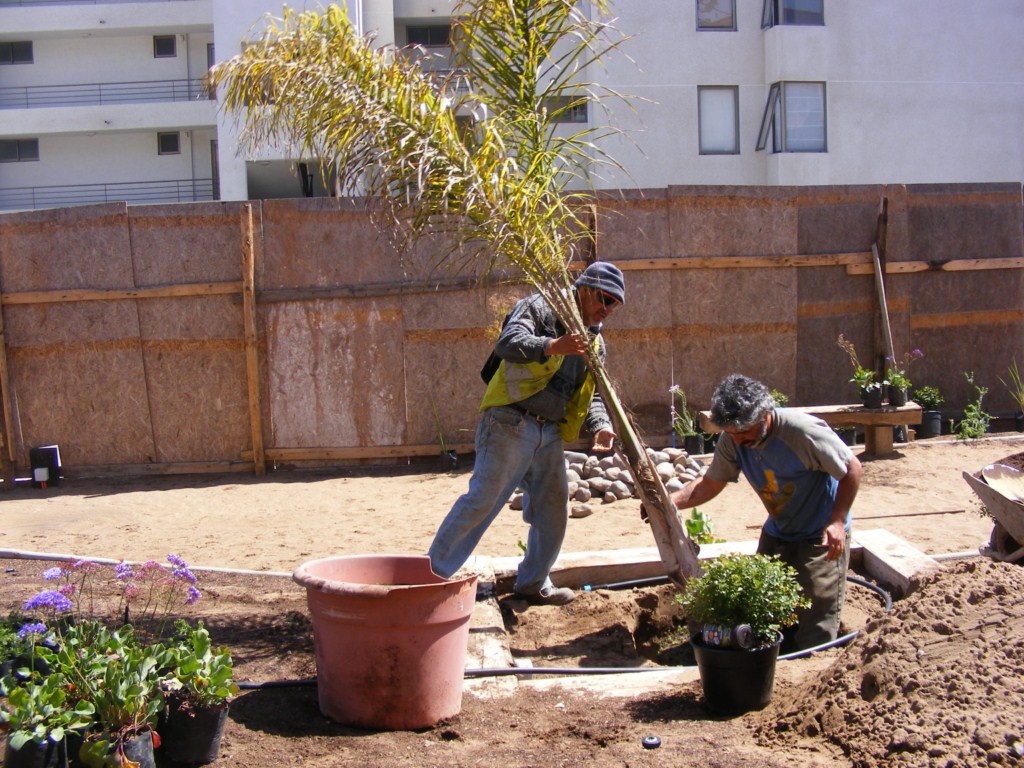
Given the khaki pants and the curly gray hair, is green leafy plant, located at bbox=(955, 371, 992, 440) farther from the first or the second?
the curly gray hair

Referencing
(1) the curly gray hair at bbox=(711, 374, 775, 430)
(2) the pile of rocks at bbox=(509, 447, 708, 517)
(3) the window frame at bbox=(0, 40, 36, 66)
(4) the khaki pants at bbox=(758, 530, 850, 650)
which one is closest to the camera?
(1) the curly gray hair at bbox=(711, 374, 775, 430)

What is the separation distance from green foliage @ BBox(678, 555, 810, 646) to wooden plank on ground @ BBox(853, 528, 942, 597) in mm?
1713

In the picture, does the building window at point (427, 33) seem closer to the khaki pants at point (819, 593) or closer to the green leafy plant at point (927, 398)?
the green leafy plant at point (927, 398)

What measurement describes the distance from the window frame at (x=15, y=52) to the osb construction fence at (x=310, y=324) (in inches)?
880

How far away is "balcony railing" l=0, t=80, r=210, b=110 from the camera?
93.3 ft

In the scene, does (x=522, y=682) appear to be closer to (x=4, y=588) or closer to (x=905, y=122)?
(x=4, y=588)

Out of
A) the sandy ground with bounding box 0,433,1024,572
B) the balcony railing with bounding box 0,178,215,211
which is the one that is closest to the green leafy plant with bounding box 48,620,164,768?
the sandy ground with bounding box 0,433,1024,572

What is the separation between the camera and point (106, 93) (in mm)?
28594

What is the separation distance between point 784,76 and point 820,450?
1820cm

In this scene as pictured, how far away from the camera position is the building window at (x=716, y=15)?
2130 cm

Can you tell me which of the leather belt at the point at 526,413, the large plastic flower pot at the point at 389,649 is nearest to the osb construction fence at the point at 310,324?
the leather belt at the point at 526,413

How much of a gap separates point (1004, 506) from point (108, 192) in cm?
2726

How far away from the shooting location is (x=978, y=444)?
9.85m

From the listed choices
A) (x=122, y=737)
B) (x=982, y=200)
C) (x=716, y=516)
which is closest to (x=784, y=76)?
(x=982, y=200)
